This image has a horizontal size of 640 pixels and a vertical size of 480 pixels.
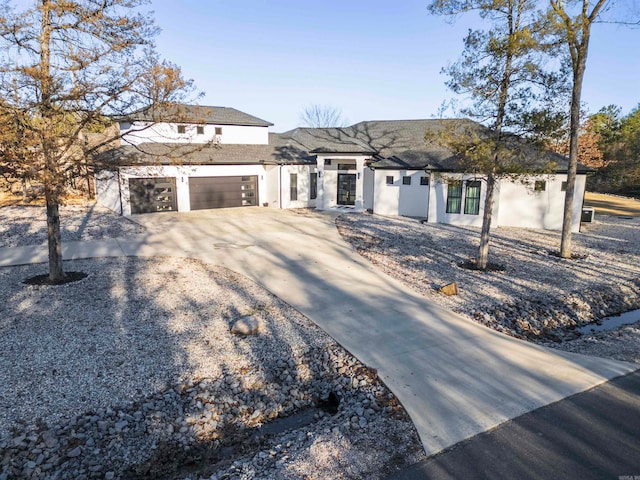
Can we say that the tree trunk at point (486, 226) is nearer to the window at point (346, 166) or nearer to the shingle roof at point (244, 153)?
the window at point (346, 166)

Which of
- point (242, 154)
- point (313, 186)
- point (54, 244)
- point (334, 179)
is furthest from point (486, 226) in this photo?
point (242, 154)

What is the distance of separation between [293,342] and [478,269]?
700 centimetres

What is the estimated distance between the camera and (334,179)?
23016 mm

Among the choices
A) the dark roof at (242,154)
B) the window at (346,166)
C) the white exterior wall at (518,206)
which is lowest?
Result: the white exterior wall at (518,206)

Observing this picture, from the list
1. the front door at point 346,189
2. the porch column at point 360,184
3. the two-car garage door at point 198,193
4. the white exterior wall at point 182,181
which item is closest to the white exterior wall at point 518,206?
the porch column at point 360,184

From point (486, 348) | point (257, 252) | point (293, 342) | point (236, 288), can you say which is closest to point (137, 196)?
point (257, 252)

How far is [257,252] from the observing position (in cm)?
1321

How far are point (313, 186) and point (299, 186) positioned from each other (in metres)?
0.87

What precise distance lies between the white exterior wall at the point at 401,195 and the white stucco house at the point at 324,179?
0.05m

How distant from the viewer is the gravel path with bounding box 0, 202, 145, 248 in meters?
14.6

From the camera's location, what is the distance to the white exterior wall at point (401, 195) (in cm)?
2097

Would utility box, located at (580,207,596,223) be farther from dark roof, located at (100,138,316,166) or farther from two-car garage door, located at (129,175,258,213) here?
two-car garage door, located at (129,175,258,213)

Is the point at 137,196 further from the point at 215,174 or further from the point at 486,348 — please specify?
the point at 486,348

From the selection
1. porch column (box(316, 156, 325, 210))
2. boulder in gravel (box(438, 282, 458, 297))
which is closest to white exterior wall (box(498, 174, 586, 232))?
porch column (box(316, 156, 325, 210))
